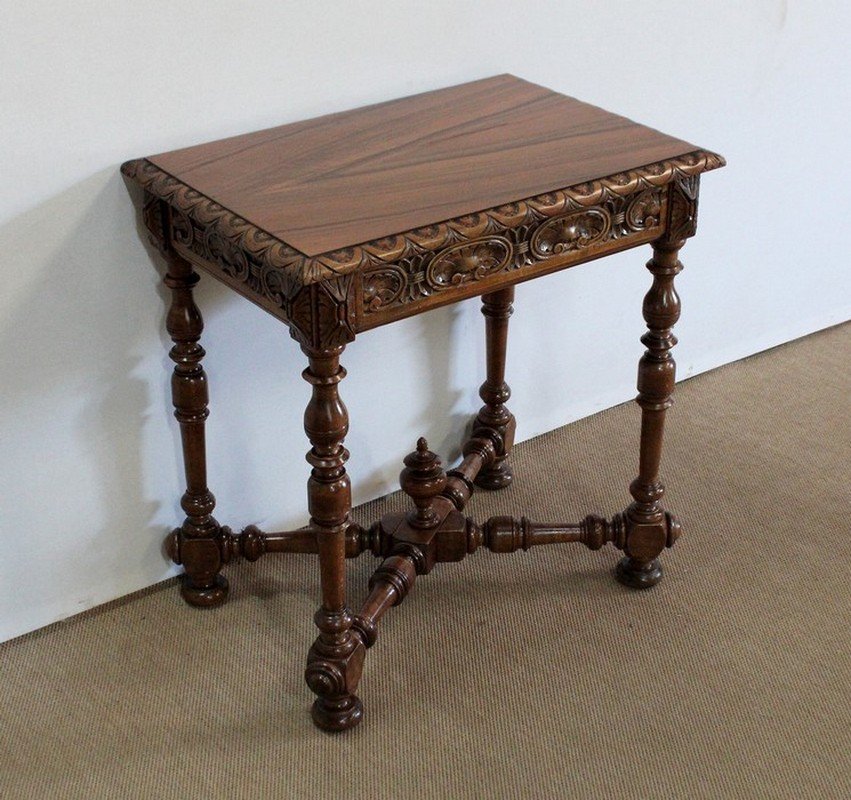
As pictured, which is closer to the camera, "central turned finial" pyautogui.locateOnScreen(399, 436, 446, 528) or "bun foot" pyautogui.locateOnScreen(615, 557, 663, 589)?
"central turned finial" pyautogui.locateOnScreen(399, 436, 446, 528)

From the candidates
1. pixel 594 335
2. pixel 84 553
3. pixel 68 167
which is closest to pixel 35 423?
pixel 84 553

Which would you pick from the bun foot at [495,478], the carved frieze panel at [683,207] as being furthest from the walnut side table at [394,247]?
the bun foot at [495,478]

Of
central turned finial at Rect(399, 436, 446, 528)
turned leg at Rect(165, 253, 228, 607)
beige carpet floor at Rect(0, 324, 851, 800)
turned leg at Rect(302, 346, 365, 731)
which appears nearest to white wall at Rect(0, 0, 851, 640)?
turned leg at Rect(165, 253, 228, 607)

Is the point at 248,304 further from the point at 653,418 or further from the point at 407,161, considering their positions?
the point at 653,418

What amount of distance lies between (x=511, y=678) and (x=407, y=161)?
807 mm

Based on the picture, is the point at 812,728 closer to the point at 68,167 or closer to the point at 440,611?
the point at 440,611

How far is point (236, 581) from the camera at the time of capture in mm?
2197

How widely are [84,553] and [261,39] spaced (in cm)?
87

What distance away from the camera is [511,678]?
198 cm

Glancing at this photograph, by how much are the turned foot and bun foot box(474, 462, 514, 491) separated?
0.66 m

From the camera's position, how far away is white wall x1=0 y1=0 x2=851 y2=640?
1810 mm

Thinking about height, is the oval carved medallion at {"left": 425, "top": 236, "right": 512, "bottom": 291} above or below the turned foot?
above

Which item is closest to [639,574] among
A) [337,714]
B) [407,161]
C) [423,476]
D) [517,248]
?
[423,476]

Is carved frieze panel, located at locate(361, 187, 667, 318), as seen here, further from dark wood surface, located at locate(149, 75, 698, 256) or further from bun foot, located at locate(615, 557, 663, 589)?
bun foot, located at locate(615, 557, 663, 589)
